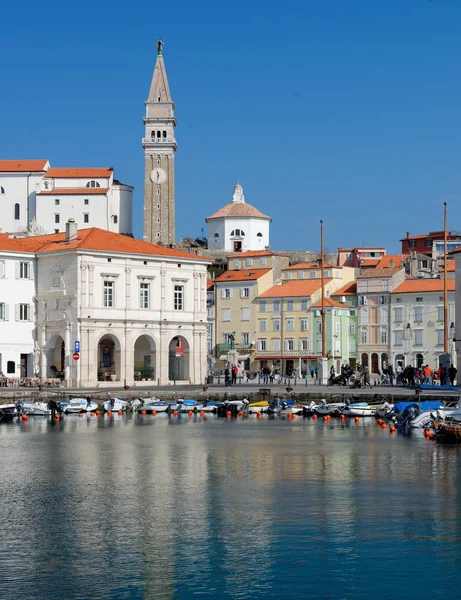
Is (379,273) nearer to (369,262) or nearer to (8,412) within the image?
(369,262)

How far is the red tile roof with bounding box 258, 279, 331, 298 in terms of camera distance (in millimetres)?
105875

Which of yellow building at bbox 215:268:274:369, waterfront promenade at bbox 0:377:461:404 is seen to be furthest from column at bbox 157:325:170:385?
yellow building at bbox 215:268:274:369

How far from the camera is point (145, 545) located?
2538 cm

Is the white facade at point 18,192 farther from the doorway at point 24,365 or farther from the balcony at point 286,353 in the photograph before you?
the doorway at point 24,365

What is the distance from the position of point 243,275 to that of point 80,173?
33.4 m

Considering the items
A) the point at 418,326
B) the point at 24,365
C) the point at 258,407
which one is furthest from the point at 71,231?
the point at 418,326

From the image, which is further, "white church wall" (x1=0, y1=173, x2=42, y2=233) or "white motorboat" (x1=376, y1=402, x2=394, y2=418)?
"white church wall" (x1=0, y1=173, x2=42, y2=233)

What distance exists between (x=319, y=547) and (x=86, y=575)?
5.19 metres

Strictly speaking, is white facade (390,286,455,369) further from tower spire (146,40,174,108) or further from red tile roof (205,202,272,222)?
tower spire (146,40,174,108)

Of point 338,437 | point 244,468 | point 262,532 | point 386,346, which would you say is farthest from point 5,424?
point 386,346

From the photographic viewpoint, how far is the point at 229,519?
1121 inches

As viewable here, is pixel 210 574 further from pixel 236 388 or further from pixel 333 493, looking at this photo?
pixel 236 388

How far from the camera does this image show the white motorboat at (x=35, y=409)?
59.5 m

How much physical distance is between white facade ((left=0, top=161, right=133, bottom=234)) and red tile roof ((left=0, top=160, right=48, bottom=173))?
0.38ft
